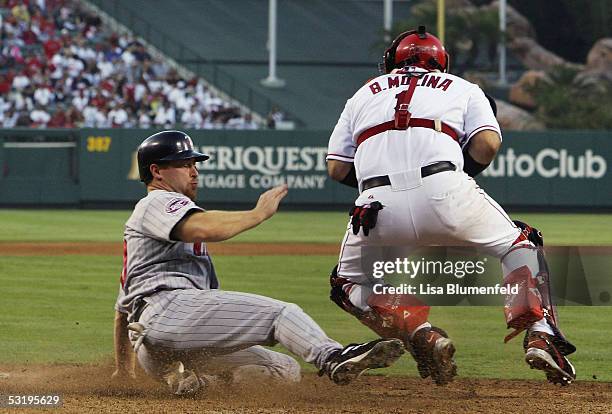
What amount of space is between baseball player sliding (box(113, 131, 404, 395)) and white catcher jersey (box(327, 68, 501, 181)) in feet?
2.18

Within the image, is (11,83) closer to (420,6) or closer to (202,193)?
(202,193)

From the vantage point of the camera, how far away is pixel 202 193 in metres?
25.3

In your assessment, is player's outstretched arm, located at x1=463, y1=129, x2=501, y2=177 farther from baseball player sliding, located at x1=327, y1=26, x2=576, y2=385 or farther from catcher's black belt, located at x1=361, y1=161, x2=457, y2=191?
catcher's black belt, located at x1=361, y1=161, x2=457, y2=191

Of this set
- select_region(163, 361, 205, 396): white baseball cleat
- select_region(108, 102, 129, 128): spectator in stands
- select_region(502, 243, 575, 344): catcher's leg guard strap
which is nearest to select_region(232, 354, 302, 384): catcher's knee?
select_region(163, 361, 205, 396): white baseball cleat

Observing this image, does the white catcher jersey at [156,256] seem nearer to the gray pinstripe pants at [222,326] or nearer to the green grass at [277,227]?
the gray pinstripe pants at [222,326]

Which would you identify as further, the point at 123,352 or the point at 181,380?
the point at 123,352

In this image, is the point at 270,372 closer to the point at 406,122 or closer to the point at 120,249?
the point at 406,122

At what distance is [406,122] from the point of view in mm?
6117

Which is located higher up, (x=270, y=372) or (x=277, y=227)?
(x=270, y=372)

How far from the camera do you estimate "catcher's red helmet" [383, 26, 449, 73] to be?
256 inches

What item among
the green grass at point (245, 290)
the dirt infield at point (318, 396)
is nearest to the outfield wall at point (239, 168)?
the green grass at point (245, 290)

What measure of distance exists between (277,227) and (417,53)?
50.6 ft

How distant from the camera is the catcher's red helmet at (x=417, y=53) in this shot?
6.50 metres

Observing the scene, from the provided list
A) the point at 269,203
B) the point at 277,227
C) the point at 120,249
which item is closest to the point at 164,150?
the point at 269,203
